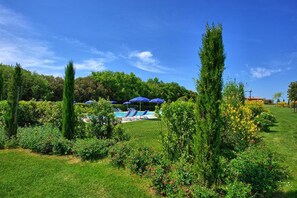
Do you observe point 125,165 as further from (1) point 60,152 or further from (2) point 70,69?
(2) point 70,69

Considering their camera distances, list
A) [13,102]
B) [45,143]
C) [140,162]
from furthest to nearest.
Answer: [13,102] → [45,143] → [140,162]

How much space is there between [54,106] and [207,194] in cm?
830

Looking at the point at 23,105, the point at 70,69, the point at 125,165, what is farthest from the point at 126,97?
the point at 125,165

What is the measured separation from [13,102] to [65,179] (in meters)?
4.94

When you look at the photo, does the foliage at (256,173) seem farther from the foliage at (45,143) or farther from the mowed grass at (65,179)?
the foliage at (45,143)

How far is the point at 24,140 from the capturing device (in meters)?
7.10

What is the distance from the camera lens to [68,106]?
25.4ft

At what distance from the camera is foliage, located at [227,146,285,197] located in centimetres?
374

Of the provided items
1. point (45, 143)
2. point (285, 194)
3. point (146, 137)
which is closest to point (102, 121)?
point (45, 143)

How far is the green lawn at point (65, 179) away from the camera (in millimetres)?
4180

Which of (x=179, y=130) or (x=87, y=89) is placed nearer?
(x=179, y=130)

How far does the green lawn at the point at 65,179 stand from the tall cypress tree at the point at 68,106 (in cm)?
155

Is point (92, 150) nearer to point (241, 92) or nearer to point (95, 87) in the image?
point (241, 92)

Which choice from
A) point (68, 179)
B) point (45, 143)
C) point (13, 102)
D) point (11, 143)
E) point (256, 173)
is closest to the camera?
point (256, 173)
